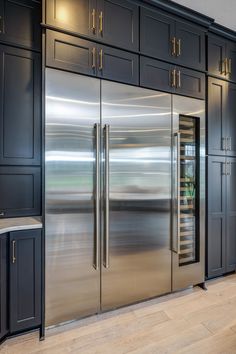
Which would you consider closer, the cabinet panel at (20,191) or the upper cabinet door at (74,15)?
the upper cabinet door at (74,15)

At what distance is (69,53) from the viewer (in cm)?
195

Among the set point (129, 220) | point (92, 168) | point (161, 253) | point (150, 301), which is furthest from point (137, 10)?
point (150, 301)

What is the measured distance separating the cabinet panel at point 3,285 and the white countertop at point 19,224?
6 cm

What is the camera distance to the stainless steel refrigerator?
193 cm

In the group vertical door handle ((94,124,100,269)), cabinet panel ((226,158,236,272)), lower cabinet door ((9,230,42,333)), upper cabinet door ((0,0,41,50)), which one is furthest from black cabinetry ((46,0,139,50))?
cabinet panel ((226,158,236,272))

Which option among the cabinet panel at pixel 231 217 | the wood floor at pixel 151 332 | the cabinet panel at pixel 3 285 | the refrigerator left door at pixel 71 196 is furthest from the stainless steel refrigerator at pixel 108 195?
the cabinet panel at pixel 231 217

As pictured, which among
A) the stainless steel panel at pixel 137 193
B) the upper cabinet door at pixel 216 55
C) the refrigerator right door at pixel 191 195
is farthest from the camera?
the upper cabinet door at pixel 216 55

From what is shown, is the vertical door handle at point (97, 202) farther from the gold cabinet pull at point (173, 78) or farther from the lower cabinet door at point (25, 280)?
the gold cabinet pull at point (173, 78)

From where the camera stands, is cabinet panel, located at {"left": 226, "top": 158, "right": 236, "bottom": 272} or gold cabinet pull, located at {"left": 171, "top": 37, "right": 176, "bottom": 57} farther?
cabinet panel, located at {"left": 226, "top": 158, "right": 236, "bottom": 272}

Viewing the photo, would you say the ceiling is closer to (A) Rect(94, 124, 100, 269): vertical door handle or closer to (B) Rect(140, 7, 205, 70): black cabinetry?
(B) Rect(140, 7, 205, 70): black cabinetry

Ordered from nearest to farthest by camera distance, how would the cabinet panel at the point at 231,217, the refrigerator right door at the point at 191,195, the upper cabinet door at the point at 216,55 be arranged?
the refrigerator right door at the point at 191,195 → the upper cabinet door at the point at 216,55 → the cabinet panel at the point at 231,217

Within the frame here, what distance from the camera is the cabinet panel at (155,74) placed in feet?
7.55

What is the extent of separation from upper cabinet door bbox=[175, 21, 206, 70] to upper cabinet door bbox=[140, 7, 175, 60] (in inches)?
3.7

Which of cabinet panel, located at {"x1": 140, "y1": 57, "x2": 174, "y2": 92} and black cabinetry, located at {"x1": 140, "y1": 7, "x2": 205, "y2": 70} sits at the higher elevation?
black cabinetry, located at {"x1": 140, "y1": 7, "x2": 205, "y2": 70}
